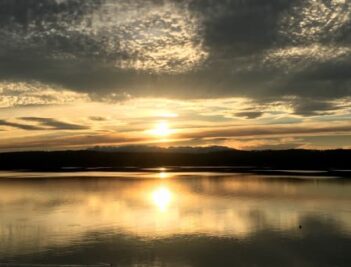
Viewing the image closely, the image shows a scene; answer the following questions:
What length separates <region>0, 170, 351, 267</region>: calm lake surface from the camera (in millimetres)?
20938

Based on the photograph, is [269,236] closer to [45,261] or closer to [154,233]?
[154,233]

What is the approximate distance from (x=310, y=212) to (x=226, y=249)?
14219 millimetres

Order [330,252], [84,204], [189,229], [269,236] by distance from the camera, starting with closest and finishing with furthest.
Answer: [330,252], [269,236], [189,229], [84,204]

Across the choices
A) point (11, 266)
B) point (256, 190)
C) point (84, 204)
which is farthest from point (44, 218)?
point (256, 190)

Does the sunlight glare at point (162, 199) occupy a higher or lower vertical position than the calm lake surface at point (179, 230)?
higher

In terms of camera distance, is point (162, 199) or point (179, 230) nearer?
point (179, 230)

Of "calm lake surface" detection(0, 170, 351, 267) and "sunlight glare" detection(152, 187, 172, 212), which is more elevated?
"sunlight glare" detection(152, 187, 172, 212)

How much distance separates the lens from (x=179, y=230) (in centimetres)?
2747

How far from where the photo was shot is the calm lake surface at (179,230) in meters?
20.9

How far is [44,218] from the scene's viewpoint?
31.6 metres

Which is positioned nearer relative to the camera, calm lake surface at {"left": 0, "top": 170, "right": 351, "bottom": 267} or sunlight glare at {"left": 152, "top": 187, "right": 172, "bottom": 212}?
calm lake surface at {"left": 0, "top": 170, "right": 351, "bottom": 267}

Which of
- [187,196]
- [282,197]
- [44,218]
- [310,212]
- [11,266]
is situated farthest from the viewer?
[187,196]

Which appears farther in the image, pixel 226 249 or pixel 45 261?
pixel 226 249

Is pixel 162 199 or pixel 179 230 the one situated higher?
pixel 162 199
